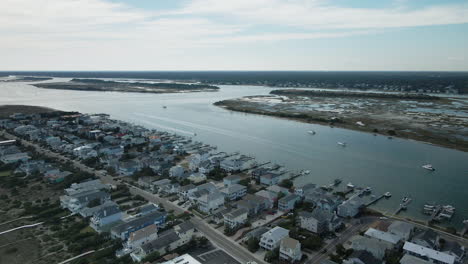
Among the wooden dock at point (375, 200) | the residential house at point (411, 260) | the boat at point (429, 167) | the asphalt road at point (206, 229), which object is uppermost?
the residential house at point (411, 260)

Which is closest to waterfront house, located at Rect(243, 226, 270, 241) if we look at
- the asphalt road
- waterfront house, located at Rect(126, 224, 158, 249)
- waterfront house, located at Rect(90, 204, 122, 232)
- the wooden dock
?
the asphalt road

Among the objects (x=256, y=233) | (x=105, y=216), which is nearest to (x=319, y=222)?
(x=256, y=233)

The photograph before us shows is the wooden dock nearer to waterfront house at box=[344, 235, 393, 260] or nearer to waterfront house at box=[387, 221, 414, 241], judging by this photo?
waterfront house at box=[387, 221, 414, 241]

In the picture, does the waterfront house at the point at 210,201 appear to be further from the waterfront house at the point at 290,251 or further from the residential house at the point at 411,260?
the residential house at the point at 411,260

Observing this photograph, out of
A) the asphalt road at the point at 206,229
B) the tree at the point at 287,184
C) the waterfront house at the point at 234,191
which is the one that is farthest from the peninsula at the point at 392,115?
the asphalt road at the point at 206,229

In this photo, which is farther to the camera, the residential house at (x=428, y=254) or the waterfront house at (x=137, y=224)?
the waterfront house at (x=137, y=224)
